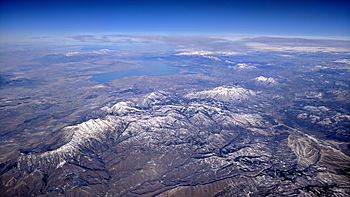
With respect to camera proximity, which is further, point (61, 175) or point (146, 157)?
point (146, 157)

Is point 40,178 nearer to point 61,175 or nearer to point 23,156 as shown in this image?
point 61,175

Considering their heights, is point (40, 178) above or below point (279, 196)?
below

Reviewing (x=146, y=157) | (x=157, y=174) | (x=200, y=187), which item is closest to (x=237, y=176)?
(x=200, y=187)

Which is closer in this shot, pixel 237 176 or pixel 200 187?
pixel 200 187

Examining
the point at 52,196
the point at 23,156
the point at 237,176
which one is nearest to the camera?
the point at 52,196

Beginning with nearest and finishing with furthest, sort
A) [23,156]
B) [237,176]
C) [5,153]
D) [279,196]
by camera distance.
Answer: [279,196] < [237,176] < [23,156] < [5,153]

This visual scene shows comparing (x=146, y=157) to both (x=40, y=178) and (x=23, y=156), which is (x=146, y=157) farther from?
(x=23, y=156)

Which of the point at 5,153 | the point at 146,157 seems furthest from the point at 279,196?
the point at 5,153

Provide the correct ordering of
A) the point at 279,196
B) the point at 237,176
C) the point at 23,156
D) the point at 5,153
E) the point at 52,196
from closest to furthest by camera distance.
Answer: the point at 279,196, the point at 52,196, the point at 237,176, the point at 23,156, the point at 5,153

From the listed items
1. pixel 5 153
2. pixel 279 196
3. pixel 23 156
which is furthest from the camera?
pixel 5 153
